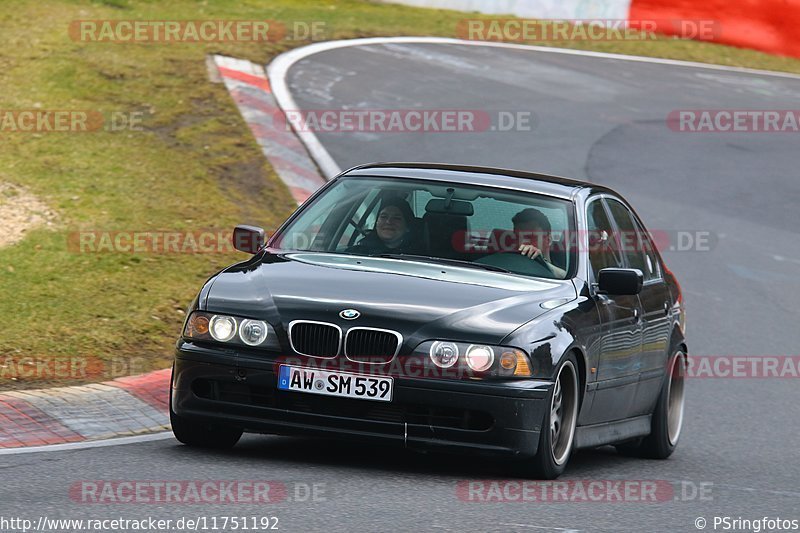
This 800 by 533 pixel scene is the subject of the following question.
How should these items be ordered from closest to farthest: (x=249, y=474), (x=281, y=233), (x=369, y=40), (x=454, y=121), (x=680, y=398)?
(x=249, y=474) → (x=281, y=233) → (x=680, y=398) → (x=454, y=121) → (x=369, y=40)

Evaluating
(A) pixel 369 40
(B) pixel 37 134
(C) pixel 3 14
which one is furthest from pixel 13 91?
(A) pixel 369 40

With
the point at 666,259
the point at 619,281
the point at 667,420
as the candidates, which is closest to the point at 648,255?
the point at 667,420

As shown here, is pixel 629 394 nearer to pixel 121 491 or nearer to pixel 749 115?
pixel 121 491

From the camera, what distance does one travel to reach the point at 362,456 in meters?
7.84

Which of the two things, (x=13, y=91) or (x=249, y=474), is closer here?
(x=249, y=474)

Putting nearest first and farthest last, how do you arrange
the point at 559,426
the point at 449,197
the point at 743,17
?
1. the point at 559,426
2. the point at 449,197
3. the point at 743,17

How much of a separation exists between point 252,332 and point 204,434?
79 centimetres

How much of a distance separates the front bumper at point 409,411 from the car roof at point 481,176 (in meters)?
1.78

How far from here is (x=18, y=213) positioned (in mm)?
13445

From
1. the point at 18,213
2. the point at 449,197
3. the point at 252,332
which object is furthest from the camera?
the point at 18,213

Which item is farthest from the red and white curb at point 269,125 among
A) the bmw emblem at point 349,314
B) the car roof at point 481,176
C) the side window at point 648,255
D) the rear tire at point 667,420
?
the bmw emblem at point 349,314

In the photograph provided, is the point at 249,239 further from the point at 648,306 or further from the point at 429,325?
the point at 648,306

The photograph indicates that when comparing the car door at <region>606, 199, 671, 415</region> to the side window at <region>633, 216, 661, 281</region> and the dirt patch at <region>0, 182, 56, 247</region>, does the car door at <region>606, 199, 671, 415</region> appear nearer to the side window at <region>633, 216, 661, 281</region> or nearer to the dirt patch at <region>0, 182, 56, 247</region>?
the side window at <region>633, 216, 661, 281</region>

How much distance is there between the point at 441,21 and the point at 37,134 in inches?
475
